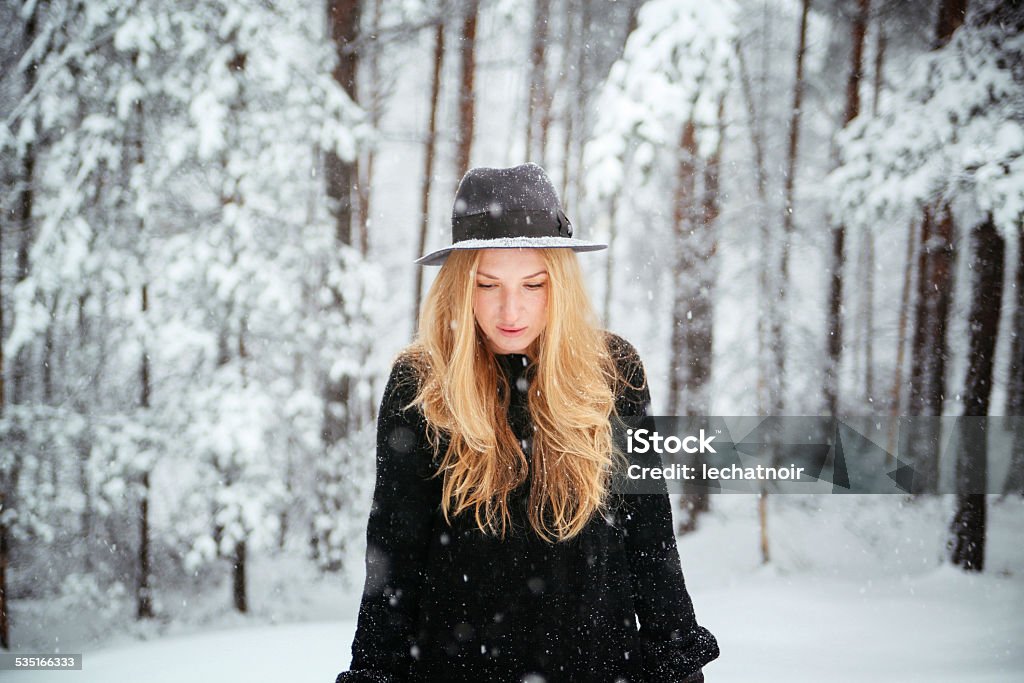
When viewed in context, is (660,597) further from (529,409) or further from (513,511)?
(529,409)

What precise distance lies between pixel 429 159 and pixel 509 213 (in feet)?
10.1

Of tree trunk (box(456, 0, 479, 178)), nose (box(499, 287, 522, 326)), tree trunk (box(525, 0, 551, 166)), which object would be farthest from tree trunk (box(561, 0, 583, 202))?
nose (box(499, 287, 522, 326))

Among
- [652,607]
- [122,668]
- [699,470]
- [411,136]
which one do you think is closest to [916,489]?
[699,470]

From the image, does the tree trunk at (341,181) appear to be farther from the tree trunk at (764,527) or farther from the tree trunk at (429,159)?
the tree trunk at (764,527)

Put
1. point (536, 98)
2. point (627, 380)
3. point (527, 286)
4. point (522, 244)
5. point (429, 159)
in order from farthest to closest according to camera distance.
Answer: point (429, 159), point (536, 98), point (627, 380), point (527, 286), point (522, 244)

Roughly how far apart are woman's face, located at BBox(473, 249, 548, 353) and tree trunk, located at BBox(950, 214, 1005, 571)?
3.45 meters

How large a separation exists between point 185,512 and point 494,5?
3973 mm

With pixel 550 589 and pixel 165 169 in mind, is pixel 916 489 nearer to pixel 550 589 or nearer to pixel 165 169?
pixel 550 589

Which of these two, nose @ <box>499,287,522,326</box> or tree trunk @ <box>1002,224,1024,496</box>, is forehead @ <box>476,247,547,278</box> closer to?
nose @ <box>499,287,522,326</box>

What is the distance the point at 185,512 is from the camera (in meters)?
3.96

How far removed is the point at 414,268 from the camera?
4.46 metres

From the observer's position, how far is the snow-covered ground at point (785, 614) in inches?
123

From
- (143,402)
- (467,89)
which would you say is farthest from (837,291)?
(143,402)

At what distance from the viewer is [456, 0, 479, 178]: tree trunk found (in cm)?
395
